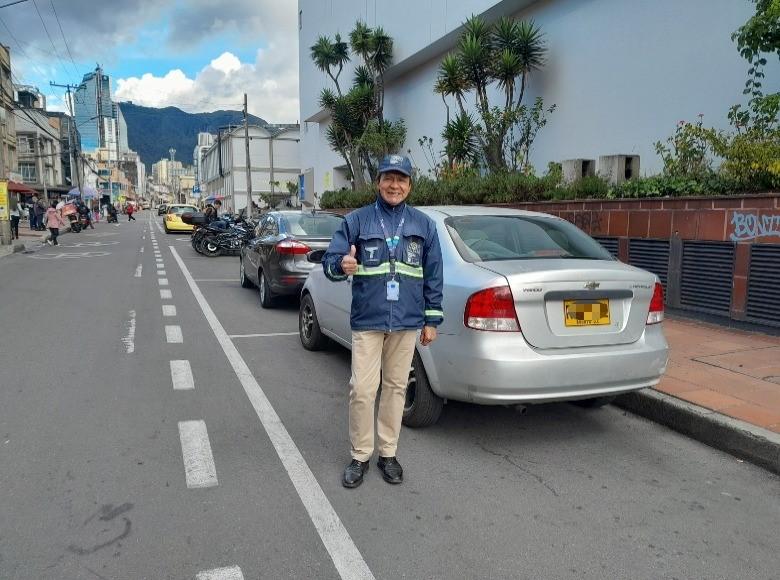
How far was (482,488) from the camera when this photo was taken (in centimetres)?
359

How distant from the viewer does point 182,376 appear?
5734 millimetres

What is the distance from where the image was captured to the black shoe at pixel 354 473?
356 centimetres

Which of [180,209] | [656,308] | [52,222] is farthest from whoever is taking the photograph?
[180,209]

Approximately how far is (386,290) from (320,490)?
1176 mm

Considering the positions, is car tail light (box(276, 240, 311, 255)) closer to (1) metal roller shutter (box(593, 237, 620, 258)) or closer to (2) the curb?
(1) metal roller shutter (box(593, 237, 620, 258))

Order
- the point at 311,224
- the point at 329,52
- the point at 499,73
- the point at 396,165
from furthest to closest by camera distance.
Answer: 1. the point at 329,52
2. the point at 499,73
3. the point at 311,224
4. the point at 396,165

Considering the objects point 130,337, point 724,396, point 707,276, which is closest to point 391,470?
point 724,396

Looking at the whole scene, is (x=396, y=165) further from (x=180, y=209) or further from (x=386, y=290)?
(x=180, y=209)

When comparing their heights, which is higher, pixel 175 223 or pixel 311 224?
pixel 311 224

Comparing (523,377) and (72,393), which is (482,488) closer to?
(523,377)

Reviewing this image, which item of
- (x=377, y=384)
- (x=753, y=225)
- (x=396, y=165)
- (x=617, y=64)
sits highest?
(x=617, y=64)

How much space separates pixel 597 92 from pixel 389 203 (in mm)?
10764

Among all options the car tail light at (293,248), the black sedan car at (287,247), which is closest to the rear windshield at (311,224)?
the black sedan car at (287,247)

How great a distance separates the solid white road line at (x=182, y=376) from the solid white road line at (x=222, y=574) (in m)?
2.82
